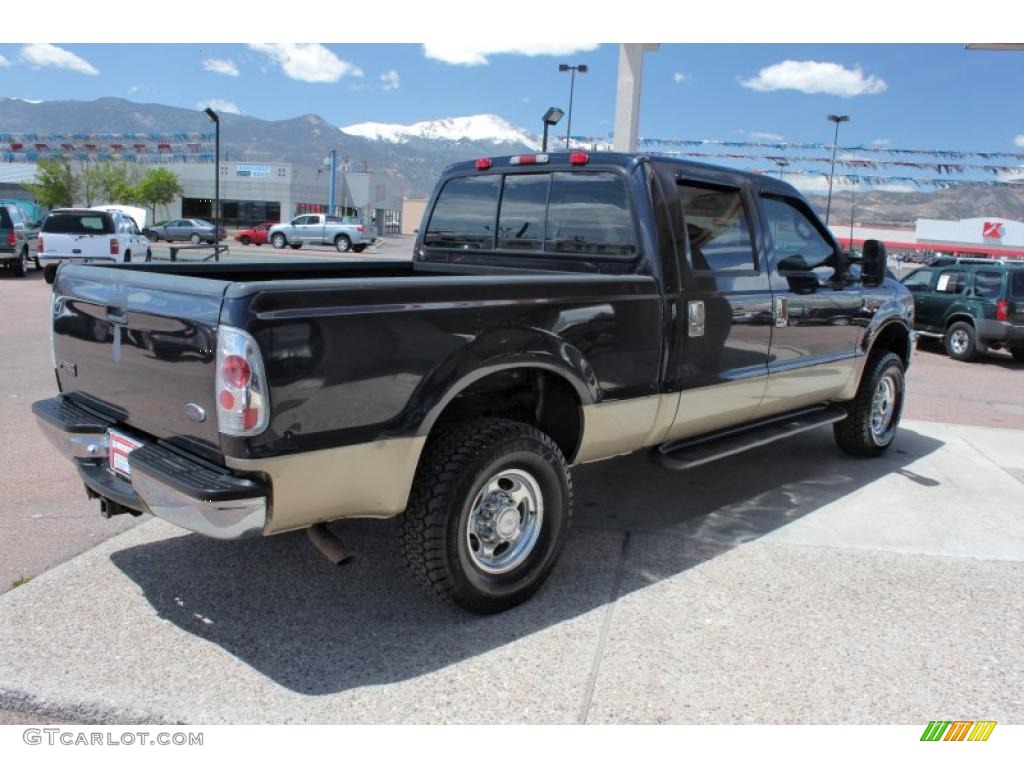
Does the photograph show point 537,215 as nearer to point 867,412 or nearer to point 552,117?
point 867,412

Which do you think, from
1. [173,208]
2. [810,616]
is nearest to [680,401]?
[810,616]

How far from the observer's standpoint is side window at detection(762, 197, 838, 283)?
16.0 ft

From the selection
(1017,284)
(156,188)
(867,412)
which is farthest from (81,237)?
(156,188)

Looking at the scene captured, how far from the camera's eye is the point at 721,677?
9.89 ft

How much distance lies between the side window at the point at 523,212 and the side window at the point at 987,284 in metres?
11.5

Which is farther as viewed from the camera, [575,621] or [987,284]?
[987,284]

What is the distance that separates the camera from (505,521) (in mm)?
3412

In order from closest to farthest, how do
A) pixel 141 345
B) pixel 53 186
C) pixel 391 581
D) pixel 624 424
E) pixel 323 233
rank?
1. pixel 141 345
2. pixel 391 581
3. pixel 624 424
4. pixel 323 233
5. pixel 53 186

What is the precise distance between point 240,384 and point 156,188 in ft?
249

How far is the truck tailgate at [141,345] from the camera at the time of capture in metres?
2.71

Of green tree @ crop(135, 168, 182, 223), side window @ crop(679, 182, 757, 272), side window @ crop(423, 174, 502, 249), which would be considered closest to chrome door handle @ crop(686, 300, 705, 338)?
side window @ crop(679, 182, 757, 272)

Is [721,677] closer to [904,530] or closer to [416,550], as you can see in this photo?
[416,550]

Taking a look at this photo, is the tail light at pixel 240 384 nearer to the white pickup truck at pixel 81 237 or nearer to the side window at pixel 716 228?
the side window at pixel 716 228

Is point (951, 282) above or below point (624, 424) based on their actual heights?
above
